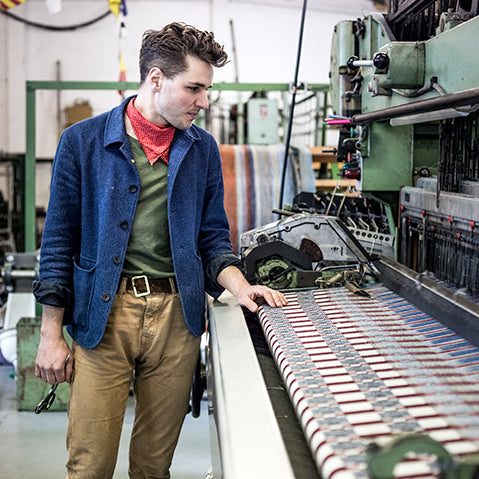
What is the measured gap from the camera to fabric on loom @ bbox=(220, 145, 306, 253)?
3236 millimetres

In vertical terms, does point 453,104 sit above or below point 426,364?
above

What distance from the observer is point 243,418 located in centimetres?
91

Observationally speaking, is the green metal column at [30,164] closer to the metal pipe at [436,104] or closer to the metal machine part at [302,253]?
the metal machine part at [302,253]

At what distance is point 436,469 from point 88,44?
289 inches

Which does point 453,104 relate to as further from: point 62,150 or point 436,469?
point 62,150

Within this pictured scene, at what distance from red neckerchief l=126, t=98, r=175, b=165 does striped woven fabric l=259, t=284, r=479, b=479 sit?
51 centimetres

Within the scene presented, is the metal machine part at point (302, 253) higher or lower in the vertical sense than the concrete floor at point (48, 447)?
higher

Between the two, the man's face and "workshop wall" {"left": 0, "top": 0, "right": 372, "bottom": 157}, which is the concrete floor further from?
"workshop wall" {"left": 0, "top": 0, "right": 372, "bottom": 157}

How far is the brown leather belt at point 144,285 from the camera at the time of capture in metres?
1.57

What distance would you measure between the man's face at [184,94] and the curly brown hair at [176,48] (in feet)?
0.05

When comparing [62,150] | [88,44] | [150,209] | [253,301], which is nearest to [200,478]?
[253,301]

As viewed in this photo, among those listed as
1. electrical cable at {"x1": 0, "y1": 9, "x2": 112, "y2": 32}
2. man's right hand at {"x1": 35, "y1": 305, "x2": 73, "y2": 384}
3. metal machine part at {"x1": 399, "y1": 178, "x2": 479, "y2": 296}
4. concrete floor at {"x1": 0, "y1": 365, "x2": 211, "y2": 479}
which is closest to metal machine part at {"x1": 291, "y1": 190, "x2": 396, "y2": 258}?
metal machine part at {"x1": 399, "y1": 178, "x2": 479, "y2": 296}

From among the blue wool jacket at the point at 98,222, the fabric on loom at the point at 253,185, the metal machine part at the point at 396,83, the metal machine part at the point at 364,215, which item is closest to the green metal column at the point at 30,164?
the fabric on loom at the point at 253,185

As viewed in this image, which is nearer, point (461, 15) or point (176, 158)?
point (461, 15)
